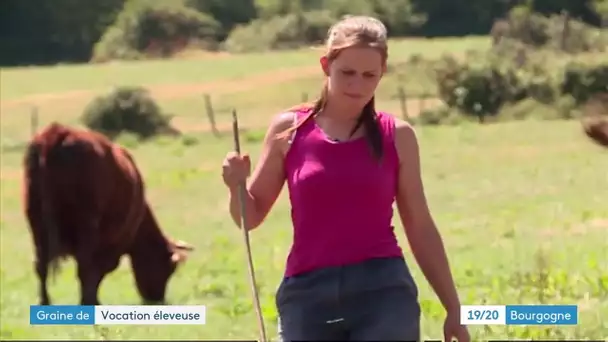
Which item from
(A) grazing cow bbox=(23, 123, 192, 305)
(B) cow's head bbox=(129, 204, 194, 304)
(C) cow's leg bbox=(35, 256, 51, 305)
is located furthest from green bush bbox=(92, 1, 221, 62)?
(C) cow's leg bbox=(35, 256, 51, 305)

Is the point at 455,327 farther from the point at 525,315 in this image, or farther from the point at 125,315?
the point at 125,315

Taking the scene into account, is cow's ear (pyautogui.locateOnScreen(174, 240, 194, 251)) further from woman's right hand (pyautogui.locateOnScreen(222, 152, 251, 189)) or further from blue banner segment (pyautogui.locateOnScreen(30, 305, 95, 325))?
woman's right hand (pyautogui.locateOnScreen(222, 152, 251, 189))

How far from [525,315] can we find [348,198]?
257cm

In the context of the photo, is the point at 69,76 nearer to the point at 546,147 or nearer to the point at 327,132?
the point at 546,147

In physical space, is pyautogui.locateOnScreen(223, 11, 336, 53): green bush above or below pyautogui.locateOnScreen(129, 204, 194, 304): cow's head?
above

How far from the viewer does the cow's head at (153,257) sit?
5754 mm

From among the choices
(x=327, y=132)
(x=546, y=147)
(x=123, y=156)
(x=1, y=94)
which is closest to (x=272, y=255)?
(x=123, y=156)

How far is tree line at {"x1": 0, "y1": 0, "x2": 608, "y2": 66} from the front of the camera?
581cm

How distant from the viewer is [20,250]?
18.1 ft

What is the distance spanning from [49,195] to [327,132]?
3.15 m

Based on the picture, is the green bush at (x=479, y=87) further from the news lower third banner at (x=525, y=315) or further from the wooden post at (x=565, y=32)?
the news lower third banner at (x=525, y=315)

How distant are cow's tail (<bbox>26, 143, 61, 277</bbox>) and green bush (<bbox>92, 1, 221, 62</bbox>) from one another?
110cm

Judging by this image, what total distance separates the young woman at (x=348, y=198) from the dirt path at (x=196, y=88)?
161 inches

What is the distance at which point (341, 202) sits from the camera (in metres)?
2.11
